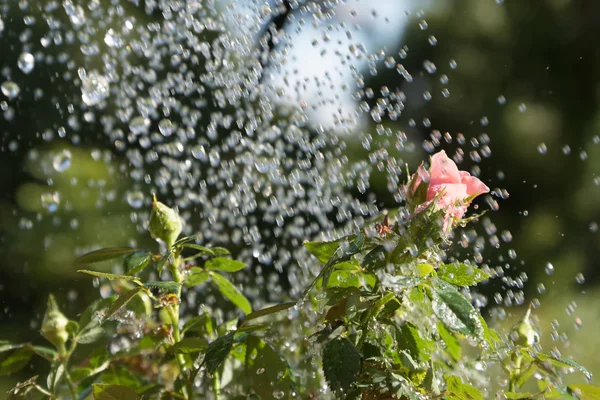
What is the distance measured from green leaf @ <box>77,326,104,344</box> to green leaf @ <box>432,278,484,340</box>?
313mm

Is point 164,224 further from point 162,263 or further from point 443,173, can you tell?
point 443,173

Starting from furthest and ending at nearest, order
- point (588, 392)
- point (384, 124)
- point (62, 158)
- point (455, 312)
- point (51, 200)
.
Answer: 1. point (384, 124)
2. point (51, 200)
3. point (62, 158)
4. point (588, 392)
5. point (455, 312)

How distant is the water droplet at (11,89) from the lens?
155cm

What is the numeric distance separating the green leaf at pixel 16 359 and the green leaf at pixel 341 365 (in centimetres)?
29

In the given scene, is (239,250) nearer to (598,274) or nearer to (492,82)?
(492,82)

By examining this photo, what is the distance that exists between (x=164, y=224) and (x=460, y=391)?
0.24 m

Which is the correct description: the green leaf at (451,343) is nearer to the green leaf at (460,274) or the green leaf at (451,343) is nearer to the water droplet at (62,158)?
the green leaf at (460,274)

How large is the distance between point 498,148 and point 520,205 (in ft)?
0.54

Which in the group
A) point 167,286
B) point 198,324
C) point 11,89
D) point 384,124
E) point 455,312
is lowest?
point 11,89

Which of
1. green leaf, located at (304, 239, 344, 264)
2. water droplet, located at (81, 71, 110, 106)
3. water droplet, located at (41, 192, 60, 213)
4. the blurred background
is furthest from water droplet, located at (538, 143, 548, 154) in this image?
green leaf, located at (304, 239, 344, 264)

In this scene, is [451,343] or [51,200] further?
[51,200]

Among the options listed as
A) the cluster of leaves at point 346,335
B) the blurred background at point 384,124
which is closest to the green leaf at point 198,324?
the cluster of leaves at point 346,335

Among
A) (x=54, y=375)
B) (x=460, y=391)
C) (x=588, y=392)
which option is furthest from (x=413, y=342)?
(x=54, y=375)

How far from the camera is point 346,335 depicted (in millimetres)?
452
